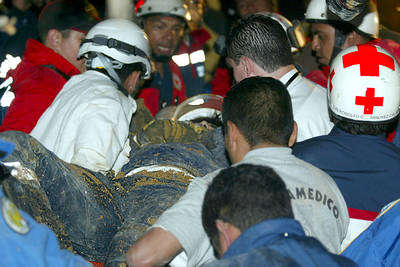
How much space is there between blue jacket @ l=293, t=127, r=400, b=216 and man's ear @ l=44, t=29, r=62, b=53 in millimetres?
2833

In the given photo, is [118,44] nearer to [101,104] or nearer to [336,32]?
[101,104]

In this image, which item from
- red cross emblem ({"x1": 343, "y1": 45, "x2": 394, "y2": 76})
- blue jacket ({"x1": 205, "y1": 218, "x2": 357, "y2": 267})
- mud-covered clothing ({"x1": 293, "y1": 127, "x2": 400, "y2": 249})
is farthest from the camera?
red cross emblem ({"x1": 343, "y1": 45, "x2": 394, "y2": 76})

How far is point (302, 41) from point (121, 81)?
200cm

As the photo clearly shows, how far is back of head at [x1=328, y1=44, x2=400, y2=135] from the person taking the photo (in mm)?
3432

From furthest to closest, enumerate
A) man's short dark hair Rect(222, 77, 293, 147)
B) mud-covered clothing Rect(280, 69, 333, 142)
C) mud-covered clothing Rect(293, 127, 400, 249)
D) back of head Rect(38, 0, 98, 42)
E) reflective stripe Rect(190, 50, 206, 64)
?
reflective stripe Rect(190, 50, 206, 64) → back of head Rect(38, 0, 98, 42) → mud-covered clothing Rect(280, 69, 333, 142) → mud-covered clothing Rect(293, 127, 400, 249) → man's short dark hair Rect(222, 77, 293, 147)

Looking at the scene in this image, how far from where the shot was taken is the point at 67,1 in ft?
17.7

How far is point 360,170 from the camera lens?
3186mm

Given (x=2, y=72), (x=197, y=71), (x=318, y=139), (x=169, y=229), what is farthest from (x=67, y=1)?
(x=169, y=229)

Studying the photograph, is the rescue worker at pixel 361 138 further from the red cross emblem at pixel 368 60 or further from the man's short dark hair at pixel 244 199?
the man's short dark hair at pixel 244 199

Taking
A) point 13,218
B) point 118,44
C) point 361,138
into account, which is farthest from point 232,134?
point 118,44

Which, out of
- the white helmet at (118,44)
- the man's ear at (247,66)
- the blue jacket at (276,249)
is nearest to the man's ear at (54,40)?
→ the white helmet at (118,44)

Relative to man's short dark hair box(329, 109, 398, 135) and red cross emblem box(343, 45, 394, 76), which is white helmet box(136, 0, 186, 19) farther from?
man's short dark hair box(329, 109, 398, 135)

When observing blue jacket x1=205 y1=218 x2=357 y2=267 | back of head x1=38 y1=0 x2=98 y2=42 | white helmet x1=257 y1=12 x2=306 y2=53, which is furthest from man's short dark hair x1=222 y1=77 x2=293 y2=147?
back of head x1=38 y1=0 x2=98 y2=42

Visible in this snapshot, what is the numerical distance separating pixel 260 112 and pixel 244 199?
2.68ft
